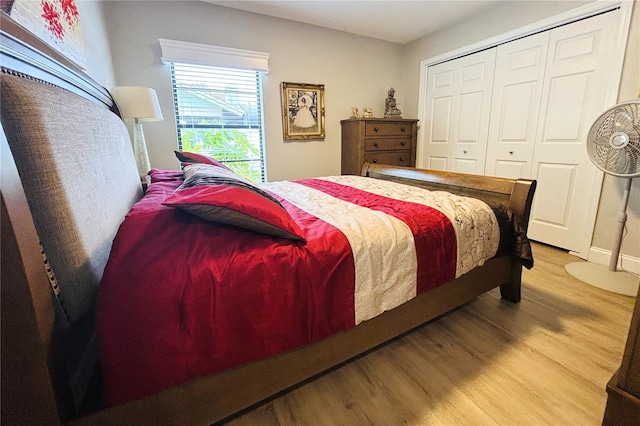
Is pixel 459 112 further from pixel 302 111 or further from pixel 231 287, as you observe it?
pixel 231 287

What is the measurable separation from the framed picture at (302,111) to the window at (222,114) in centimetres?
31

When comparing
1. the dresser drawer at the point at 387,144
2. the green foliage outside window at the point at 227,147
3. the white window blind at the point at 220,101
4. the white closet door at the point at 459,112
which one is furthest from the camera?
the dresser drawer at the point at 387,144

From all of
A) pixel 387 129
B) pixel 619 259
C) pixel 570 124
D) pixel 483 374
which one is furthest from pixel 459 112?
pixel 483 374

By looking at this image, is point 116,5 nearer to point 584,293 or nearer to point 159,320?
point 159,320

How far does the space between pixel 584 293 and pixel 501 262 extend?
82cm

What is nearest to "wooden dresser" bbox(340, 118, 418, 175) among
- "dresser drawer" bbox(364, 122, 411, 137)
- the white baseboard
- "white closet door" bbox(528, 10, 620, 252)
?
"dresser drawer" bbox(364, 122, 411, 137)

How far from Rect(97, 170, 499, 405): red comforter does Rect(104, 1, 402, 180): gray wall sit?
2.19 m

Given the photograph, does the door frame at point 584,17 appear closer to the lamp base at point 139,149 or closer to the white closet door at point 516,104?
the white closet door at point 516,104

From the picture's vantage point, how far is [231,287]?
0.84 m

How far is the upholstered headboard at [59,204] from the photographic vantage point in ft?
2.05

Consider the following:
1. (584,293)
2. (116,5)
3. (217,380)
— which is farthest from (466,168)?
(116,5)

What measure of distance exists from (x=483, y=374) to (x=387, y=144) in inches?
113

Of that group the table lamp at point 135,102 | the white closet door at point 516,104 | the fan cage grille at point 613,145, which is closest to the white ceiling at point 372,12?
the white closet door at point 516,104

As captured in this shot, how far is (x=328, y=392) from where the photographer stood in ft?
3.84
